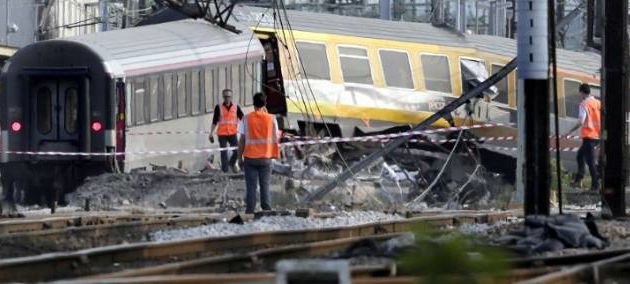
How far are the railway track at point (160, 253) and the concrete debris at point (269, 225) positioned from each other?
1.94 ft

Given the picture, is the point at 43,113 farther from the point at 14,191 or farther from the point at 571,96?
the point at 571,96

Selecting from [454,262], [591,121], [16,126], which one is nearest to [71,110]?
[16,126]

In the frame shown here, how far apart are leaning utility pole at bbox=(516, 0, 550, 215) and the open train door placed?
13.4 m

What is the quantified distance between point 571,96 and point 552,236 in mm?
19908

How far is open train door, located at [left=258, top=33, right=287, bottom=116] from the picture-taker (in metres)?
29.5

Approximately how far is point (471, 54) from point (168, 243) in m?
19.6

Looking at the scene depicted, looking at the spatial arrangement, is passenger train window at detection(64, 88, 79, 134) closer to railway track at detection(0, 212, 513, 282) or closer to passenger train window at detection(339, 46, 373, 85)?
passenger train window at detection(339, 46, 373, 85)

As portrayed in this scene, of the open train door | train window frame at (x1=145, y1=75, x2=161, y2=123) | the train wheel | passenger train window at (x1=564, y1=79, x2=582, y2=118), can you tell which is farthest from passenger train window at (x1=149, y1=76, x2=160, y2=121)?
passenger train window at (x1=564, y1=79, x2=582, y2=118)

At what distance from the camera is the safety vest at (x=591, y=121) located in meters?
26.4

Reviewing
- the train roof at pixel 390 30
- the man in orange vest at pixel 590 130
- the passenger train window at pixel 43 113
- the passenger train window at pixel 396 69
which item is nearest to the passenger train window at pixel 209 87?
the train roof at pixel 390 30

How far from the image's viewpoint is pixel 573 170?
30.9m

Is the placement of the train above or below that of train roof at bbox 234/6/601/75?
below

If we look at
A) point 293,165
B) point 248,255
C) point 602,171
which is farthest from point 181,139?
point 248,255

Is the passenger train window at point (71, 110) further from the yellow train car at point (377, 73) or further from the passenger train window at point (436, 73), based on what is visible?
the passenger train window at point (436, 73)
